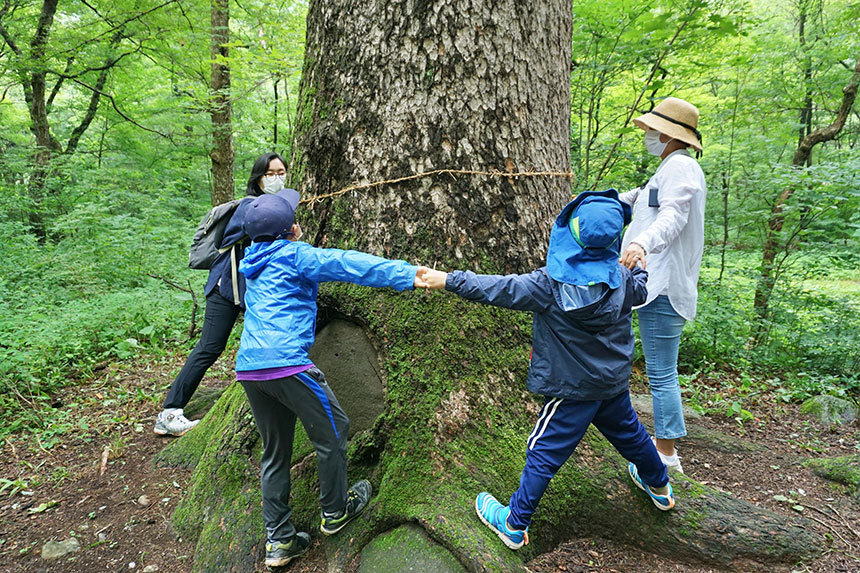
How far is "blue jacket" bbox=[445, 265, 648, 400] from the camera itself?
6.48ft

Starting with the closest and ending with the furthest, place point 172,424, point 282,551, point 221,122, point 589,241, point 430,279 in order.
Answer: point 589,241
point 430,279
point 282,551
point 172,424
point 221,122

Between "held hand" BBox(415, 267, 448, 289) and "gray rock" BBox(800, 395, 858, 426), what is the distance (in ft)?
14.2

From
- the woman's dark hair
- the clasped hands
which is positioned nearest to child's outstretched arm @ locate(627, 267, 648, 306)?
the clasped hands

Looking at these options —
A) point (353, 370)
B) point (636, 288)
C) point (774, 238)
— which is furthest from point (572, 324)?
point (774, 238)

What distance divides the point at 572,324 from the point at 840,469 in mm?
2596

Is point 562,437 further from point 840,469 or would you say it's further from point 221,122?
point 221,122

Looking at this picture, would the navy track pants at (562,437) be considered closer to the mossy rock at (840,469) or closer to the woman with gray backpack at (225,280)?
the mossy rock at (840,469)

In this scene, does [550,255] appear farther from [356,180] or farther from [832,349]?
[832,349]

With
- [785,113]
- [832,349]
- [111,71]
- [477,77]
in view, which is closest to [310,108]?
[477,77]

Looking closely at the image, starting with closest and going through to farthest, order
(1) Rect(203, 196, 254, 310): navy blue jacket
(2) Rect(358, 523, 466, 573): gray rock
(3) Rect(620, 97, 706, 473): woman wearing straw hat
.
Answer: (2) Rect(358, 523, 466, 573): gray rock → (3) Rect(620, 97, 706, 473): woman wearing straw hat → (1) Rect(203, 196, 254, 310): navy blue jacket

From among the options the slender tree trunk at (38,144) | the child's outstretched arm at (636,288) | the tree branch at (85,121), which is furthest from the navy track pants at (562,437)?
the tree branch at (85,121)

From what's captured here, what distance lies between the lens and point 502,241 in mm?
2537

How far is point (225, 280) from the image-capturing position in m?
3.33

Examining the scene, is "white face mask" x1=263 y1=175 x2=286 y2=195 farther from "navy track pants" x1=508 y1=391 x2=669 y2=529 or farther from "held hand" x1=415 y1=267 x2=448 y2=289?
"navy track pants" x1=508 y1=391 x2=669 y2=529
